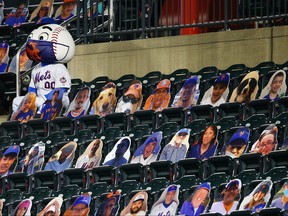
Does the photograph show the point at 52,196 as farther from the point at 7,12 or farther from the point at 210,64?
the point at 7,12

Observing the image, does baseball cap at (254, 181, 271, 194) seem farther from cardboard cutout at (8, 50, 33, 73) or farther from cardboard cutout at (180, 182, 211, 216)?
cardboard cutout at (8, 50, 33, 73)

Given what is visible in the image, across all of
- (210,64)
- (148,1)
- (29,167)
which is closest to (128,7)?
(148,1)

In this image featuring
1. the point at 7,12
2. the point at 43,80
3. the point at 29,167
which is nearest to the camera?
the point at 29,167

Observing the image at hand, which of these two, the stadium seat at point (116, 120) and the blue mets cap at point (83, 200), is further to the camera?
the stadium seat at point (116, 120)

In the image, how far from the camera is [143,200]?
55.3 feet

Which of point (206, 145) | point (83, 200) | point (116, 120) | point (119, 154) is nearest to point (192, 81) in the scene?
point (116, 120)

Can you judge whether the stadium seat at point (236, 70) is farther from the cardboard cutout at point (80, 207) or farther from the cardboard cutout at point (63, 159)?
the cardboard cutout at point (80, 207)

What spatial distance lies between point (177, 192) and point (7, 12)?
806cm

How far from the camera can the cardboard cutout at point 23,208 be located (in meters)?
17.6

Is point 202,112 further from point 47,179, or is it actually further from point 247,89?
point 47,179

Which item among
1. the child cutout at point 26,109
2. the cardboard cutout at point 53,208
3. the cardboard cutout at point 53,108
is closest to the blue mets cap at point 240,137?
the cardboard cutout at point 53,208

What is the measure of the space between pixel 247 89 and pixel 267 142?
1.48 metres

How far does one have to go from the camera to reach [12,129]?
64.4 ft

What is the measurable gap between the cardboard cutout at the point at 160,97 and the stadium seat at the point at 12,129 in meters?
1.45
